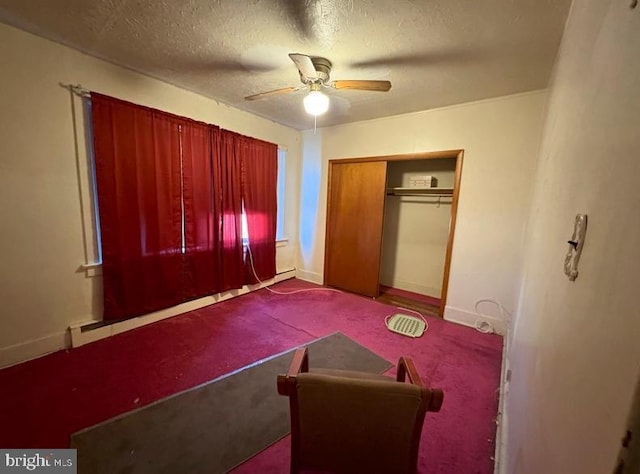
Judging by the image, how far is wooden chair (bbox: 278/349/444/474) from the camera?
37.1 inches

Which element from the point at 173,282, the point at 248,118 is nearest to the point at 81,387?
the point at 173,282

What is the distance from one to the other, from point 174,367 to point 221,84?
2.57 m

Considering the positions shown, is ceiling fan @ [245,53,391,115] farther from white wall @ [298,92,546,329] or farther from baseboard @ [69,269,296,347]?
baseboard @ [69,269,296,347]

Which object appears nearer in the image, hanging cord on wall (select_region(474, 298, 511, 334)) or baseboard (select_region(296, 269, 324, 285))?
hanging cord on wall (select_region(474, 298, 511, 334))

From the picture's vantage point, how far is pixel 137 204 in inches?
95.5

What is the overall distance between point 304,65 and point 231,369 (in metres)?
2.28

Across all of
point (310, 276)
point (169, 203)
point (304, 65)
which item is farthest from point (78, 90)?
point (310, 276)

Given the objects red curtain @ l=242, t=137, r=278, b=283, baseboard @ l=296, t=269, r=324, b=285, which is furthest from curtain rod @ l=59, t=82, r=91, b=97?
baseboard @ l=296, t=269, r=324, b=285

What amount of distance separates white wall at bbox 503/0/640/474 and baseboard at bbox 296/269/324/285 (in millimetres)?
3411

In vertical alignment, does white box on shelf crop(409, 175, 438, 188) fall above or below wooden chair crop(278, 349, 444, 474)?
above

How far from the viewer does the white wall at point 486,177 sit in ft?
8.39

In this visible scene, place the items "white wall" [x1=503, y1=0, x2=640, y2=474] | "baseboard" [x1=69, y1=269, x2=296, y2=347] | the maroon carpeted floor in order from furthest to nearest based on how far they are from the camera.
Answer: "baseboard" [x1=69, y1=269, x2=296, y2=347], the maroon carpeted floor, "white wall" [x1=503, y1=0, x2=640, y2=474]

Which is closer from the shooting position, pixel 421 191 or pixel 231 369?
pixel 231 369

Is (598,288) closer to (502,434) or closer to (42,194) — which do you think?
(502,434)
